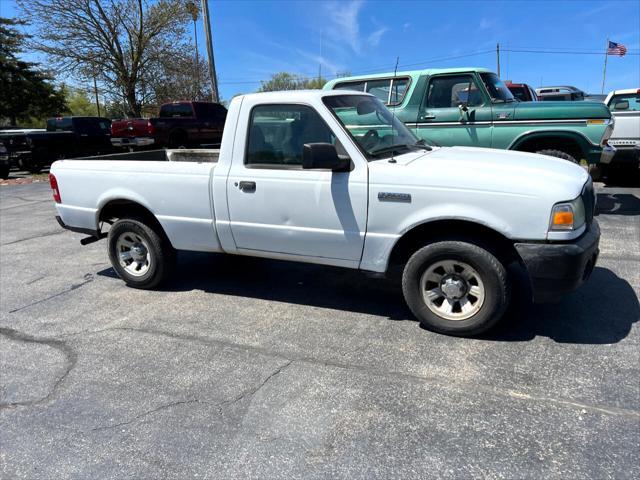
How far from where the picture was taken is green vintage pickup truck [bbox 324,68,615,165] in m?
7.30

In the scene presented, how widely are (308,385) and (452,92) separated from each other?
20.6 ft

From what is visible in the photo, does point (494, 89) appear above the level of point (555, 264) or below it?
above

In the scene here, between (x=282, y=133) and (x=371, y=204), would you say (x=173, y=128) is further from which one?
(x=371, y=204)

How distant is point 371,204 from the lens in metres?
3.75

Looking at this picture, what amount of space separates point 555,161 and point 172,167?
11.2 feet

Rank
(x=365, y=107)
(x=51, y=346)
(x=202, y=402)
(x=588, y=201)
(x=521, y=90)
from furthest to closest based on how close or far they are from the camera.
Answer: (x=521, y=90), (x=365, y=107), (x=51, y=346), (x=588, y=201), (x=202, y=402)

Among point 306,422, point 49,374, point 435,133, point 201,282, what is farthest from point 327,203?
point 435,133

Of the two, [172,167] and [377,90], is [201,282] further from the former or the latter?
[377,90]

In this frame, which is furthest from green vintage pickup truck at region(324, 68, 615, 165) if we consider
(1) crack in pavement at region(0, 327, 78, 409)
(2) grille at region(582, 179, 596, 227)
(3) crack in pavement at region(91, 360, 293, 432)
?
(1) crack in pavement at region(0, 327, 78, 409)

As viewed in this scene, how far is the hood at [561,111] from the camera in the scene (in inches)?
286

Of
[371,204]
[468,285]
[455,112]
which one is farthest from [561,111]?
[371,204]

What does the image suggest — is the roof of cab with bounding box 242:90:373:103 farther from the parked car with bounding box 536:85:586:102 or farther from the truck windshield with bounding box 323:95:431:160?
the parked car with bounding box 536:85:586:102

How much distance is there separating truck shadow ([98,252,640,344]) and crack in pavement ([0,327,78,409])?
133 cm

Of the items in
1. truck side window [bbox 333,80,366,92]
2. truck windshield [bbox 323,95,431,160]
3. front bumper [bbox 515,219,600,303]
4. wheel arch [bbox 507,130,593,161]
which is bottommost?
front bumper [bbox 515,219,600,303]
